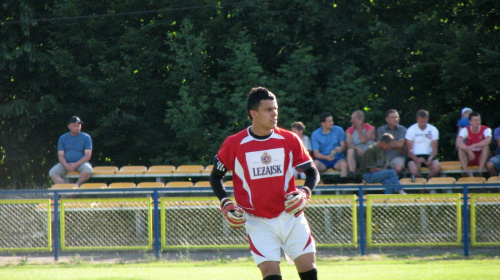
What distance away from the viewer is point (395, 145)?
1318 cm

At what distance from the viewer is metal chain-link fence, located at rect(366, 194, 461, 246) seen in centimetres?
1164

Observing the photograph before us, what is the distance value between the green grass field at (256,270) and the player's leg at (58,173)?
2933mm

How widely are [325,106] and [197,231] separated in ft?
20.0

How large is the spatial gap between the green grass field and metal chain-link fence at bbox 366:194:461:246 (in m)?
0.51

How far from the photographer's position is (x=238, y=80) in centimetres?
1702

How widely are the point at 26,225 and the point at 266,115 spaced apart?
25.2ft

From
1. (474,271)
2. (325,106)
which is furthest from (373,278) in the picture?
(325,106)

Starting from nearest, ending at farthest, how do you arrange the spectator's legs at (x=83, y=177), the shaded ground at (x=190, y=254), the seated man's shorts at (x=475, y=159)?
the shaded ground at (x=190, y=254)
the seated man's shorts at (x=475, y=159)
the spectator's legs at (x=83, y=177)

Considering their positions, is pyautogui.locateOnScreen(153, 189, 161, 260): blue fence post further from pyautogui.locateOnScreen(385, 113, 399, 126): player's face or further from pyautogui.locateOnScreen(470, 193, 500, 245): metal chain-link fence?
pyautogui.locateOnScreen(470, 193, 500, 245): metal chain-link fence

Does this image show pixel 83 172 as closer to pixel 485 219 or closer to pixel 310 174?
pixel 485 219

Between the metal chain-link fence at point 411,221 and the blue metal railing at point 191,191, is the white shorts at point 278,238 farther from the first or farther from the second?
the metal chain-link fence at point 411,221

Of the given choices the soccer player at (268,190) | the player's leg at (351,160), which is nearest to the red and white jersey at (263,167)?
the soccer player at (268,190)

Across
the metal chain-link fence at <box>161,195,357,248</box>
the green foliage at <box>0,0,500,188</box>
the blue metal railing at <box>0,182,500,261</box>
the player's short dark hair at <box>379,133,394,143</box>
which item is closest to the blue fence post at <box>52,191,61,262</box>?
the blue metal railing at <box>0,182,500,261</box>

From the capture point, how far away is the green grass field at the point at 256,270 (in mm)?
9164
